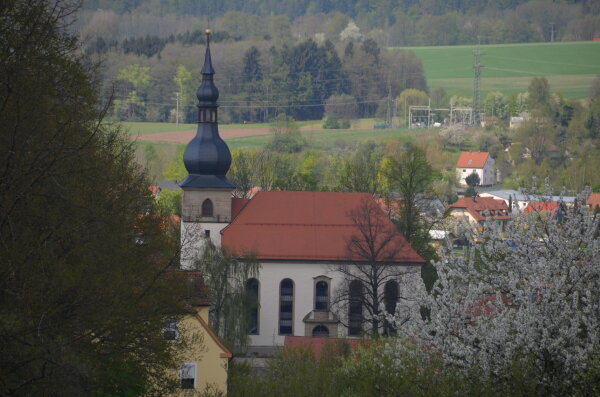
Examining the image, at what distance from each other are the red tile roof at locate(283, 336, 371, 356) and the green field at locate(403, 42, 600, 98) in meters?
128

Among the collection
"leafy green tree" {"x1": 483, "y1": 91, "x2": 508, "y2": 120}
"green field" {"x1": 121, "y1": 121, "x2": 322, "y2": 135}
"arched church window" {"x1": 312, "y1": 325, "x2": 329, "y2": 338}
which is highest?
"leafy green tree" {"x1": 483, "y1": 91, "x2": 508, "y2": 120}

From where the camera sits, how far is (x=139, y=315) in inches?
800

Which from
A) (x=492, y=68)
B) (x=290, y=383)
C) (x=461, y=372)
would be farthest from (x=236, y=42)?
(x=461, y=372)

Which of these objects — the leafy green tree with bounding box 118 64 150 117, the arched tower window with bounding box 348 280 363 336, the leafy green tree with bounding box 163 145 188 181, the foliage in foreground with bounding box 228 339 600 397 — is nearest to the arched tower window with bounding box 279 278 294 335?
the arched tower window with bounding box 348 280 363 336

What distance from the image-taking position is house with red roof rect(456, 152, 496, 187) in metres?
127

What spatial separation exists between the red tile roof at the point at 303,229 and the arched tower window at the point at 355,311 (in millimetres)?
909

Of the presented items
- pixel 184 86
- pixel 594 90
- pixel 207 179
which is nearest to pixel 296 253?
pixel 207 179

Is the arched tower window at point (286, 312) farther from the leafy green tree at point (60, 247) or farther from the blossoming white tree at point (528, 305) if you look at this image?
the leafy green tree at point (60, 247)

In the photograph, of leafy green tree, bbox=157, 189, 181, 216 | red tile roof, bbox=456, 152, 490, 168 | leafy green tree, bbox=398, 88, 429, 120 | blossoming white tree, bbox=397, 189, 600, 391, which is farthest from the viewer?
leafy green tree, bbox=398, 88, 429, 120

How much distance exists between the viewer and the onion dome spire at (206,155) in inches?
1913

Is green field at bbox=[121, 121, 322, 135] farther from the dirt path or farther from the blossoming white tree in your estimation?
the blossoming white tree

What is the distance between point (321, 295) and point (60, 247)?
30.4 m

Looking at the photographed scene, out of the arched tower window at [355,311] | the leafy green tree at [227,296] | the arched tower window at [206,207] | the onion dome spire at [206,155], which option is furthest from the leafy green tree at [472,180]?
the leafy green tree at [227,296]

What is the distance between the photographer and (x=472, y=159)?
128 m
